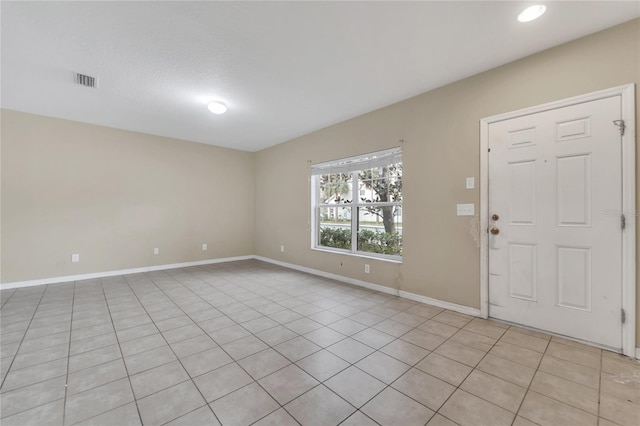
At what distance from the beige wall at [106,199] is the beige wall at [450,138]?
9.42 feet

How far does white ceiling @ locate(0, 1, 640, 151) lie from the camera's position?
77.5 inches

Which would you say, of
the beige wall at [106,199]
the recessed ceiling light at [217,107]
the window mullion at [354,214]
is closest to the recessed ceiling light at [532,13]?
the window mullion at [354,214]

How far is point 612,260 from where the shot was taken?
2.14 m

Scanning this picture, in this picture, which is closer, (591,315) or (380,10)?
(380,10)

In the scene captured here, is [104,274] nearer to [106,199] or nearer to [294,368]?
[106,199]

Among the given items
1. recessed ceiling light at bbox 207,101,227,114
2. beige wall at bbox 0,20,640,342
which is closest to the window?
beige wall at bbox 0,20,640,342

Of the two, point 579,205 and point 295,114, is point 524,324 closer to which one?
point 579,205

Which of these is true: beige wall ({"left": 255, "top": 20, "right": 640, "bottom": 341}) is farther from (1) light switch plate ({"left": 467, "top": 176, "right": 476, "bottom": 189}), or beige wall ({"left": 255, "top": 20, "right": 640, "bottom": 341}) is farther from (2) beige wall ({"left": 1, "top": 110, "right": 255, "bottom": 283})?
(2) beige wall ({"left": 1, "top": 110, "right": 255, "bottom": 283})

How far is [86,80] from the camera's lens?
2.95 metres

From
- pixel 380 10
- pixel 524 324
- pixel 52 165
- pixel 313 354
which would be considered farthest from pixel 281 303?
pixel 52 165

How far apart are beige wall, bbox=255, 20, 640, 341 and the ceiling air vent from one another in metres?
3.17

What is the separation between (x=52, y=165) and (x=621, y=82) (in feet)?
23.2

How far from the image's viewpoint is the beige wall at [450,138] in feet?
7.32

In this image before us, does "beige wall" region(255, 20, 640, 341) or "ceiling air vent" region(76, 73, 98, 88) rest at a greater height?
"ceiling air vent" region(76, 73, 98, 88)
